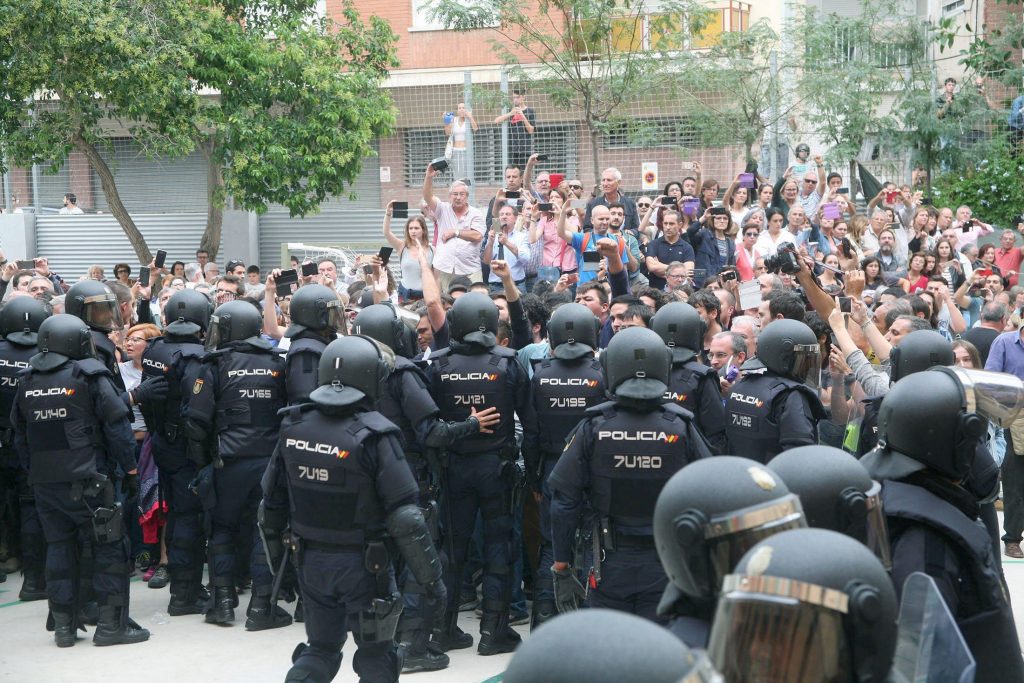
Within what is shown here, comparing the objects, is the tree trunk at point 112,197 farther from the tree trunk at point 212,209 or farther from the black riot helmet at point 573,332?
the black riot helmet at point 573,332

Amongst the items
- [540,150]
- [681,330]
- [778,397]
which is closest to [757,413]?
[778,397]

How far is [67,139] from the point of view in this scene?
18.2 metres

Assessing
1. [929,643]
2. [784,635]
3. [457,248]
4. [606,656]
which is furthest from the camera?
[457,248]

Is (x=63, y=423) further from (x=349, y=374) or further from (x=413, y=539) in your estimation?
(x=413, y=539)

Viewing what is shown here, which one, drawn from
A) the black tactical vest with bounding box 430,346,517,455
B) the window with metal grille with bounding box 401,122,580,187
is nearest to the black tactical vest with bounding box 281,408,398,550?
the black tactical vest with bounding box 430,346,517,455

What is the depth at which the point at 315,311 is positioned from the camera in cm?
728

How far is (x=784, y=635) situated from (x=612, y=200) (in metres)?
10.3

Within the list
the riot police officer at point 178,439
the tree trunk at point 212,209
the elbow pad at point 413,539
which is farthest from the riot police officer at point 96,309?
the tree trunk at point 212,209

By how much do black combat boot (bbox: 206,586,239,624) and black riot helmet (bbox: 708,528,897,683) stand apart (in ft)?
19.9

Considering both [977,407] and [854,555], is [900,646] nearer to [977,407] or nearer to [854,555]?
[854,555]

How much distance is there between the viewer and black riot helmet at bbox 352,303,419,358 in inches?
271

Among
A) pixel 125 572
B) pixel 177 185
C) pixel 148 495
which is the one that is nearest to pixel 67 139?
pixel 177 185

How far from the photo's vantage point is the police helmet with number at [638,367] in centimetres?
562

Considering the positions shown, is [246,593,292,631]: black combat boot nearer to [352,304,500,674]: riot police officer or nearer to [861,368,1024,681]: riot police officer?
[352,304,500,674]: riot police officer
